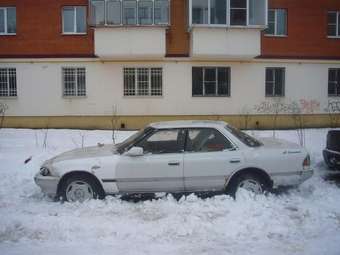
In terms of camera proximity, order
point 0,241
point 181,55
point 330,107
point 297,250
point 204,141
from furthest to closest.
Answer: point 330,107
point 181,55
point 204,141
point 0,241
point 297,250

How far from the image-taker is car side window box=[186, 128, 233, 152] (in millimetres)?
6984

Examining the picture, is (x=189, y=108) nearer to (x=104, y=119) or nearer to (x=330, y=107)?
(x=104, y=119)

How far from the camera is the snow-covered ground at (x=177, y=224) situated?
4891 millimetres

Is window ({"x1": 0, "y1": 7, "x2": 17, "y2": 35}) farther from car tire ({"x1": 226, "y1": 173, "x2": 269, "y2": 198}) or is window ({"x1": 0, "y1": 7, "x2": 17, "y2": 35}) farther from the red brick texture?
car tire ({"x1": 226, "y1": 173, "x2": 269, "y2": 198})

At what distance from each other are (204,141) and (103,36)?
11.2 meters

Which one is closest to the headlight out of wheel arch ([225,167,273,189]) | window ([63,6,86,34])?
wheel arch ([225,167,273,189])

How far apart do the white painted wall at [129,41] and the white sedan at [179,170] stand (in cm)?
1049

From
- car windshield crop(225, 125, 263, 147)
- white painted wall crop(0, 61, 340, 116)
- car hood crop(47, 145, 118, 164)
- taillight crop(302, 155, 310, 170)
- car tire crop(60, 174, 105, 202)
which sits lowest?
car tire crop(60, 174, 105, 202)

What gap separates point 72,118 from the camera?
18.2 meters

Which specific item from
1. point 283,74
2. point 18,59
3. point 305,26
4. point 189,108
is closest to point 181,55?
point 189,108

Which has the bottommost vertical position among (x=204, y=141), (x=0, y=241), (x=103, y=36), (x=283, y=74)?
(x=0, y=241)

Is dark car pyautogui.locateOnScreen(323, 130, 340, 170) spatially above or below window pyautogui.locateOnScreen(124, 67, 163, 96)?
below

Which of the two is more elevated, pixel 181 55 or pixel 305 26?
pixel 305 26

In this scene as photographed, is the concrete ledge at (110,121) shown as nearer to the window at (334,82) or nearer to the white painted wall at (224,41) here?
the white painted wall at (224,41)
